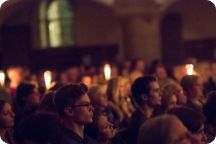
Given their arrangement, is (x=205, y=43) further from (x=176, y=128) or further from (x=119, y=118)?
(x=176, y=128)

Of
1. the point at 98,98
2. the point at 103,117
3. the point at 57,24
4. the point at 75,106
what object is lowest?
the point at 57,24

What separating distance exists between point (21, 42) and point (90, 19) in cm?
181

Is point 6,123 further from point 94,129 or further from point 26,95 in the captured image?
point 26,95

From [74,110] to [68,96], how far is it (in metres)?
0.08

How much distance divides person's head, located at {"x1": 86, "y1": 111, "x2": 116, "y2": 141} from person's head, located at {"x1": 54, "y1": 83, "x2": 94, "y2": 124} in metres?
0.24

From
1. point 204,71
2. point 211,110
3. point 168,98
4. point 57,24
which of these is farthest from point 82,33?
point 211,110

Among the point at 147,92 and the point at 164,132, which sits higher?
the point at 164,132

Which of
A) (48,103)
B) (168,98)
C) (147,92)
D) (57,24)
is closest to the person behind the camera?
(48,103)

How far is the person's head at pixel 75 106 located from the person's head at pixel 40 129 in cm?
16

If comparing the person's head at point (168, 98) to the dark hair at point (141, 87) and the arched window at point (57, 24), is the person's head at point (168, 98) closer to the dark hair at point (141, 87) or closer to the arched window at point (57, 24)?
the dark hair at point (141, 87)

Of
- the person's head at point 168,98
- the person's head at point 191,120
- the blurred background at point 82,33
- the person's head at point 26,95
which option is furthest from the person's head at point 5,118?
the blurred background at point 82,33

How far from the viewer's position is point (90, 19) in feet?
59.9

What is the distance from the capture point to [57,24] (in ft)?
62.6

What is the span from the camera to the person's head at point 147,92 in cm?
490
